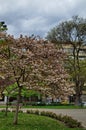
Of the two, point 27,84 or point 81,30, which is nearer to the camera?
point 27,84

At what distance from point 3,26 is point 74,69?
50.9 m

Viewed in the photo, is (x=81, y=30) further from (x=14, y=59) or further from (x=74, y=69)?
(x=14, y=59)

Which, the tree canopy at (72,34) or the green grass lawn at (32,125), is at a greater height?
the tree canopy at (72,34)

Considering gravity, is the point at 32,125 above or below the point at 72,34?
below

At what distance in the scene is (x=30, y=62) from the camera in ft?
57.1

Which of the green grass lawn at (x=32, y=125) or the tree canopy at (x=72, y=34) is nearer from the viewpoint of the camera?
the green grass lawn at (x=32, y=125)

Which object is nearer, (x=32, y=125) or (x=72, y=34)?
(x=32, y=125)

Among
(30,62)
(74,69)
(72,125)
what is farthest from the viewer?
(74,69)

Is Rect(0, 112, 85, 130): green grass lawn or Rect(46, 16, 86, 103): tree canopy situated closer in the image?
Rect(0, 112, 85, 130): green grass lawn

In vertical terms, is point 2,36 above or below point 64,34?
below

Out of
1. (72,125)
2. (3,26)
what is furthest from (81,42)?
(3,26)

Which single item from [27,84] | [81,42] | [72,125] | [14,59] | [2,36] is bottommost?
[72,125]

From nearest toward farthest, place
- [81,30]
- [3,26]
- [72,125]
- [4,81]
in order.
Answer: [3,26] < [72,125] < [4,81] < [81,30]

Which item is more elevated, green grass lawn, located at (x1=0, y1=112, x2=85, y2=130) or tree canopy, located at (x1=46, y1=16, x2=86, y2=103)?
tree canopy, located at (x1=46, y1=16, x2=86, y2=103)
